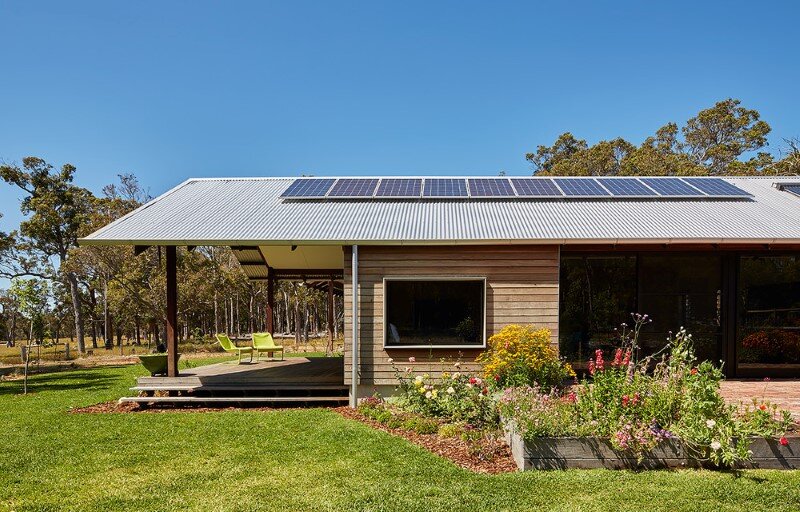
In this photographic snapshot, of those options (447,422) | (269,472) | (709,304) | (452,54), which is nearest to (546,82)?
(452,54)

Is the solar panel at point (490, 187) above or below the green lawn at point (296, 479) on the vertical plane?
above

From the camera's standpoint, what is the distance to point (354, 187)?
1169 centimetres

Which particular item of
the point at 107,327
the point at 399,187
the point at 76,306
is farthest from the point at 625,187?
the point at 107,327

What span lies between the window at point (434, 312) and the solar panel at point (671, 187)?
539cm

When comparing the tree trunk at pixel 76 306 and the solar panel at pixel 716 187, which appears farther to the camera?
the tree trunk at pixel 76 306

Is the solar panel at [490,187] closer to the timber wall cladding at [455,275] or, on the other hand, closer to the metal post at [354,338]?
the timber wall cladding at [455,275]

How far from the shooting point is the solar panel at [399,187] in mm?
11023

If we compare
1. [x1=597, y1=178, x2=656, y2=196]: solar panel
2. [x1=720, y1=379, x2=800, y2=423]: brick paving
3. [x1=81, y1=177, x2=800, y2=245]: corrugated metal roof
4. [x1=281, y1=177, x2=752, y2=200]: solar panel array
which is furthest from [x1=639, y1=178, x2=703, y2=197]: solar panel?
[x1=720, y1=379, x2=800, y2=423]: brick paving

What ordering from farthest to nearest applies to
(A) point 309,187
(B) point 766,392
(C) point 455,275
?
(A) point 309,187 → (C) point 455,275 → (B) point 766,392

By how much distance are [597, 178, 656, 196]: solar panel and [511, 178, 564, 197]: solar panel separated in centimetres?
123

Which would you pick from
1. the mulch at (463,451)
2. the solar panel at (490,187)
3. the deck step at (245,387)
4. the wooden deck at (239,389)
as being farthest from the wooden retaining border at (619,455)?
the solar panel at (490,187)

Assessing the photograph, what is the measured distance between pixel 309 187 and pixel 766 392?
9543mm

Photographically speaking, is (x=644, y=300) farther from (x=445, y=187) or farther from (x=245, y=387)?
(x=245, y=387)

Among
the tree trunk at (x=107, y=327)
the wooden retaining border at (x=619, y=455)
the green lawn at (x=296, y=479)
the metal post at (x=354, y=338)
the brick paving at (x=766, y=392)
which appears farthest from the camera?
the tree trunk at (x=107, y=327)
